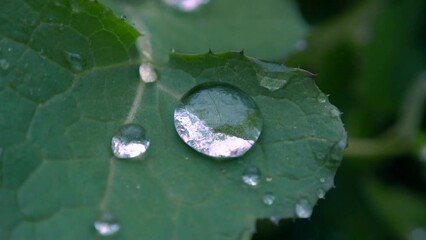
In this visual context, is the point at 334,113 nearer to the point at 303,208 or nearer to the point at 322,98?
the point at 322,98

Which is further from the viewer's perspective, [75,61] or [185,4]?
[185,4]

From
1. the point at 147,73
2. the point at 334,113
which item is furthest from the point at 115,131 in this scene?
the point at 334,113

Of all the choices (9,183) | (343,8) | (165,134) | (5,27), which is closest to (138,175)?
(165,134)

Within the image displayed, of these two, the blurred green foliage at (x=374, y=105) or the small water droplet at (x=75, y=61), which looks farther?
Answer: the blurred green foliage at (x=374, y=105)

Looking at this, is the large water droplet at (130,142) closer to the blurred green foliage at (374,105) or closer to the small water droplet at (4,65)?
the small water droplet at (4,65)

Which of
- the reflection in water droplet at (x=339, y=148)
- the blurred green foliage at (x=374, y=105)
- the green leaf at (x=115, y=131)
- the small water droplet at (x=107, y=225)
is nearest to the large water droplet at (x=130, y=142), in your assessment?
the green leaf at (x=115, y=131)
